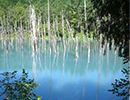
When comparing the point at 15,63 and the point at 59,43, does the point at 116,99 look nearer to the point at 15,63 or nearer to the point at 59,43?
the point at 15,63

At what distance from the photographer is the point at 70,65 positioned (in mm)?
39750

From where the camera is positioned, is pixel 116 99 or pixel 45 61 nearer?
pixel 116 99

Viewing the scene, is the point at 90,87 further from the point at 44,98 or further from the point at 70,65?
the point at 70,65

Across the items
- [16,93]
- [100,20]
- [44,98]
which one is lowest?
[44,98]

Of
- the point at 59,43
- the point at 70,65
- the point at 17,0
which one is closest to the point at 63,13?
the point at 59,43

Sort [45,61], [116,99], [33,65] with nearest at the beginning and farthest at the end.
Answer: [116,99], [33,65], [45,61]

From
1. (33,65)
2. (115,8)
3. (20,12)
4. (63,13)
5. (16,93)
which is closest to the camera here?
(115,8)

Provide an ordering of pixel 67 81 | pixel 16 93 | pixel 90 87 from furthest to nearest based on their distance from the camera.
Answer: pixel 67 81 → pixel 90 87 → pixel 16 93

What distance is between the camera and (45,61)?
148 ft

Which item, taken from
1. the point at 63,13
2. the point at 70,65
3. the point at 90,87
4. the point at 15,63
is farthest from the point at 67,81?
the point at 63,13

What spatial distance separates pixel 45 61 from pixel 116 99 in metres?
23.4

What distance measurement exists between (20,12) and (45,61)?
76.1 feet

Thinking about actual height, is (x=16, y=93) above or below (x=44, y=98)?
above

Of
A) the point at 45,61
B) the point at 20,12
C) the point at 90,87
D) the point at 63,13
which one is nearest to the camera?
the point at 90,87
